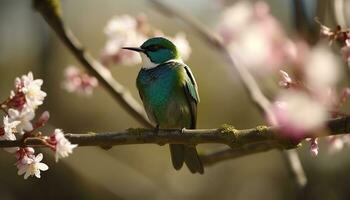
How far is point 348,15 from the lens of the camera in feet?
11.8

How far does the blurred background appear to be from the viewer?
8.20 meters

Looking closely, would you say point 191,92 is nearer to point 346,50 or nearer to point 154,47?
point 154,47

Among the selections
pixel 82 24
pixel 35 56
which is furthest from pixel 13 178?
pixel 82 24

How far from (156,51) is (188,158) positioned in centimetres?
64

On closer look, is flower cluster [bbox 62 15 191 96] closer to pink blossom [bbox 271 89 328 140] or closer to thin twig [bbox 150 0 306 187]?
thin twig [bbox 150 0 306 187]

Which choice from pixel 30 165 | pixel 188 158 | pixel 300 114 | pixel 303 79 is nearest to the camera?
pixel 300 114

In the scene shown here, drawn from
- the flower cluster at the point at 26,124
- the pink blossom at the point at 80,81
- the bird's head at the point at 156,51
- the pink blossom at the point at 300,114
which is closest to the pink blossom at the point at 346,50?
the pink blossom at the point at 300,114

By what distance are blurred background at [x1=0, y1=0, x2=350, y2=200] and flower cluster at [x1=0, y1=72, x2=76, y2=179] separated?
411 centimetres

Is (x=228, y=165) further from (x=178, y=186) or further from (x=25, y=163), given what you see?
(x=25, y=163)

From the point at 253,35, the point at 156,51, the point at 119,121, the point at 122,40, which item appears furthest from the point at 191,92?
the point at 119,121

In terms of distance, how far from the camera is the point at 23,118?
83.1 inches

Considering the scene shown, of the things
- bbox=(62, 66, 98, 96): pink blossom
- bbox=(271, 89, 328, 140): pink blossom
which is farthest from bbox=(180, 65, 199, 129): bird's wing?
bbox=(271, 89, 328, 140): pink blossom

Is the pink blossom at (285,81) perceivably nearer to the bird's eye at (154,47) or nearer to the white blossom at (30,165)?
the white blossom at (30,165)

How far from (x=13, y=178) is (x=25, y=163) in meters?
6.60
